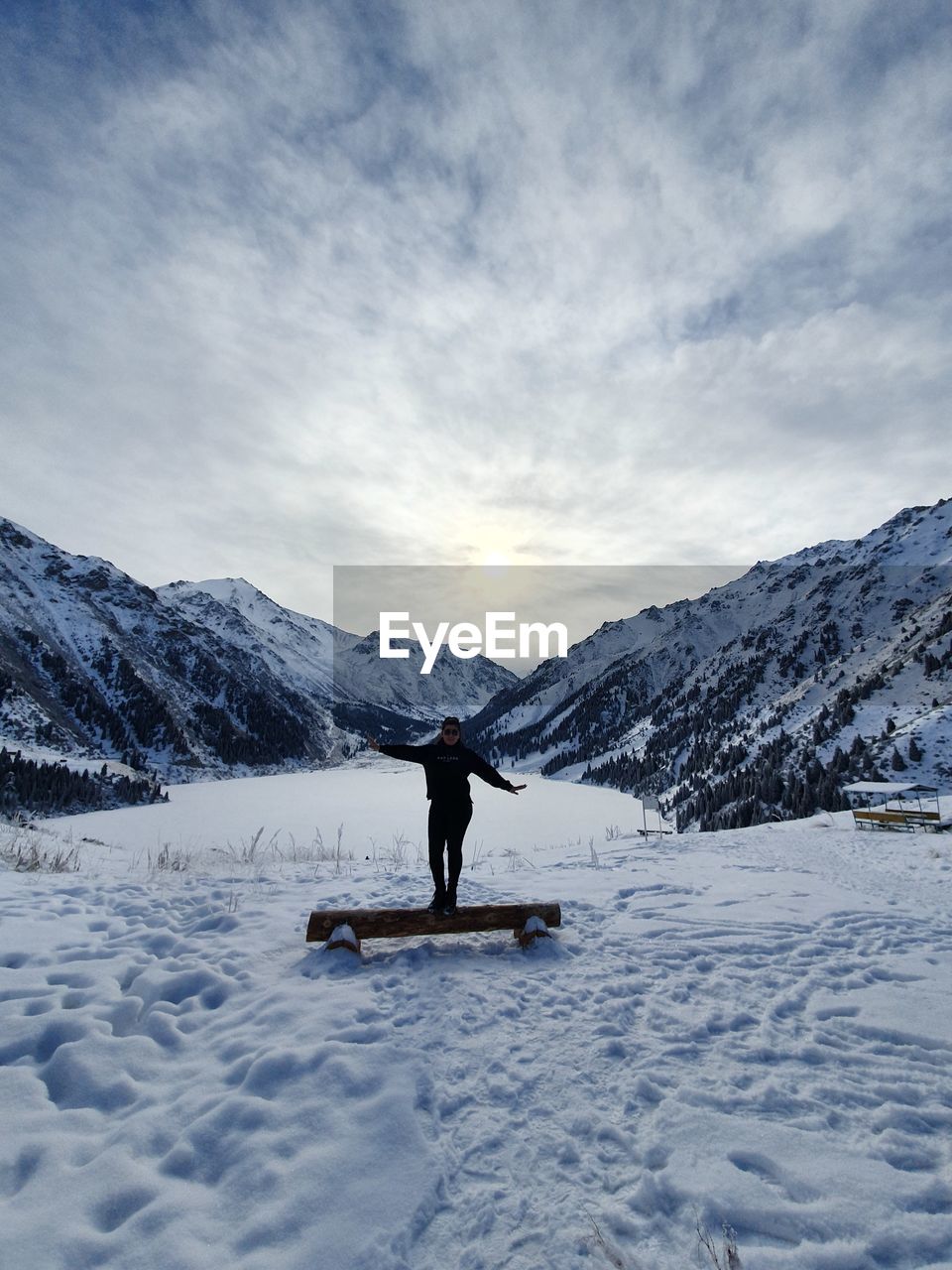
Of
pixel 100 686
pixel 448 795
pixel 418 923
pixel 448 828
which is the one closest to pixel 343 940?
pixel 418 923

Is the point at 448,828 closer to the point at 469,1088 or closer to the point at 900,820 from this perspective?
the point at 469,1088

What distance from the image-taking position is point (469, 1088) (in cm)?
502

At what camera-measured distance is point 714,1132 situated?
438 cm

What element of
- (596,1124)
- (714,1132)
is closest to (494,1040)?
(596,1124)

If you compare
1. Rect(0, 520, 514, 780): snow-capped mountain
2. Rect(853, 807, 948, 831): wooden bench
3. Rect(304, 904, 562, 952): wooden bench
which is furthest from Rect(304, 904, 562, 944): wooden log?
Rect(0, 520, 514, 780): snow-capped mountain

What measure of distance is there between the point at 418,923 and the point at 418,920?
5 cm

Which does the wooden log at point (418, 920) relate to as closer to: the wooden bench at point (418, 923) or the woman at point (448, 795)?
the wooden bench at point (418, 923)

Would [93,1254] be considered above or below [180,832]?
above

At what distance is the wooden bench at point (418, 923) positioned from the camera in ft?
25.8

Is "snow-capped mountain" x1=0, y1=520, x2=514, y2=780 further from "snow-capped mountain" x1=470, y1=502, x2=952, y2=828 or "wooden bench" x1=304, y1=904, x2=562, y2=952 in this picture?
"wooden bench" x1=304, y1=904, x2=562, y2=952

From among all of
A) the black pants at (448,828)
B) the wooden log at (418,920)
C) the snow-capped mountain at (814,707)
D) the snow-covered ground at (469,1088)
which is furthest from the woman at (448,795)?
the snow-capped mountain at (814,707)

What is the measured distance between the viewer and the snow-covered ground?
11.5 ft

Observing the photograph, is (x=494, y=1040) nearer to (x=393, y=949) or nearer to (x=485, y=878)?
(x=393, y=949)

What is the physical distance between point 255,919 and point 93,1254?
5.99 metres
